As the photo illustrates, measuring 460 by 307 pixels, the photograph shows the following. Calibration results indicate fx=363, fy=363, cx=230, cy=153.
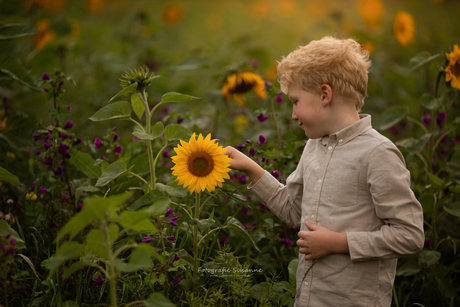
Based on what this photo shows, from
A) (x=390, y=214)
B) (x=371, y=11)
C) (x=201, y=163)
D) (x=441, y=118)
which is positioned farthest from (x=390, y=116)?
(x=371, y=11)

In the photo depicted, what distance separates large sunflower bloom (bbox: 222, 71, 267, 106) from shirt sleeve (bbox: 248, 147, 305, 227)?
3.21ft

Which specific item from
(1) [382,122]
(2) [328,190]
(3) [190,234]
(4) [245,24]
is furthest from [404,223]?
(4) [245,24]

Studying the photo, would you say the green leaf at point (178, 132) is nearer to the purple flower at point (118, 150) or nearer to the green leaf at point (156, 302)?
the purple flower at point (118, 150)

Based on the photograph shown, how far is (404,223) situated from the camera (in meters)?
1.20

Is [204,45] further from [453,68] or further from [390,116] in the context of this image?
[453,68]

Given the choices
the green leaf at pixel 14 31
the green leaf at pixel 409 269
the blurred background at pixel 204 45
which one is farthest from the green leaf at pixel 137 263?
the green leaf at pixel 14 31

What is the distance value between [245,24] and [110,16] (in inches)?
101

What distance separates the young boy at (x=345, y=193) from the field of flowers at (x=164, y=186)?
0.87ft

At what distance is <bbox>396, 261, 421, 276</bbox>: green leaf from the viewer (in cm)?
177

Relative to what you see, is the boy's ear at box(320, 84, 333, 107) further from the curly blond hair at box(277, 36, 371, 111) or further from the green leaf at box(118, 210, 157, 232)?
the green leaf at box(118, 210, 157, 232)

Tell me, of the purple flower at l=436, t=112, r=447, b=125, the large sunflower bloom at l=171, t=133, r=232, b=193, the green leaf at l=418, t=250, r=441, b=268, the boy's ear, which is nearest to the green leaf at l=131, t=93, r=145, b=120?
the large sunflower bloom at l=171, t=133, r=232, b=193

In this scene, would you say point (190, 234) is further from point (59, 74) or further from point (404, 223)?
point (59, 74)

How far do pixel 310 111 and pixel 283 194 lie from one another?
1.32ft

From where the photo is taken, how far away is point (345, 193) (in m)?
1.31
